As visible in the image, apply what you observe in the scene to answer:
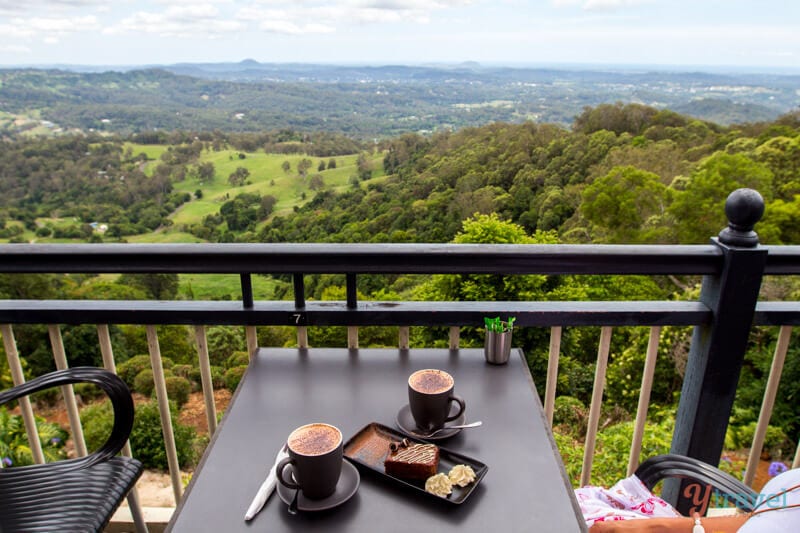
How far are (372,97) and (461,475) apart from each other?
159ft

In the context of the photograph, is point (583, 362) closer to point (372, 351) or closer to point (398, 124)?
point (372, 351)

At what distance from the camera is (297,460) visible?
84 centimetres

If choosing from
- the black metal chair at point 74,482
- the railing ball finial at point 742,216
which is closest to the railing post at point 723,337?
the railing ball finial at point 742,216

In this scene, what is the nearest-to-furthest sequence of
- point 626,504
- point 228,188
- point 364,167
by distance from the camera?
point 626,504 → point 364,167 → point 228,188

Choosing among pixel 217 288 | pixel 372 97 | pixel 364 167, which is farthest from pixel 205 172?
pixel 372 97

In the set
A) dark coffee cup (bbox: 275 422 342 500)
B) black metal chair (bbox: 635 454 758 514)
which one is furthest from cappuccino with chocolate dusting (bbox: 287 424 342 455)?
black metal chair (bbox: 635 454 758 514)

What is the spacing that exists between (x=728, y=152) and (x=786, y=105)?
9041 millimetres

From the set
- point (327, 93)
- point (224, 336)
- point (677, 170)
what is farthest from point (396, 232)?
point (327, 93)

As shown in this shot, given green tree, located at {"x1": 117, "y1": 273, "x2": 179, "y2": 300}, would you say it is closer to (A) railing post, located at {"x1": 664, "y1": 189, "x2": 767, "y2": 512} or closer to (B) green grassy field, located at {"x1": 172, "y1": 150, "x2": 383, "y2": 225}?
(B) green grassy field, located at {"x1": 172, "y1": 150, "x2": 383, "y2": 225}

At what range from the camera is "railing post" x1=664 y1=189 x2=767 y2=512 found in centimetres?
137

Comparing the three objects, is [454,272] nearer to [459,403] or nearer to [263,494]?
[459,403]

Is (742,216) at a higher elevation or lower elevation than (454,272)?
higher

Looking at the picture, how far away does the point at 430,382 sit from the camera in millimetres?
1062

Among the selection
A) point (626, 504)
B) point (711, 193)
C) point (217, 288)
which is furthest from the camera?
point (217, 288)
